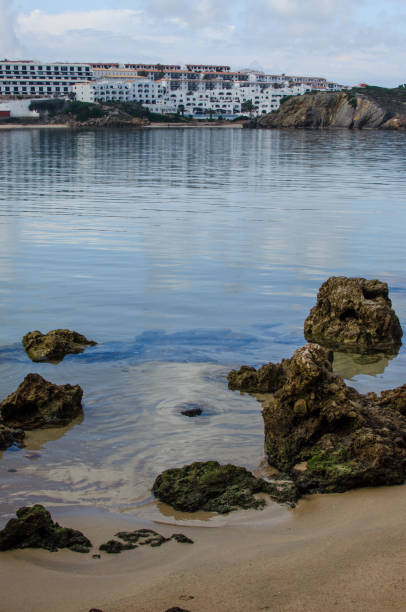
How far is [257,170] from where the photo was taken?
49.2 m

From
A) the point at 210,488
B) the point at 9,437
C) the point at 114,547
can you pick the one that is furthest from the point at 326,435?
the point at 9,437

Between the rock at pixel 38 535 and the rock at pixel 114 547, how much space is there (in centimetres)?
13

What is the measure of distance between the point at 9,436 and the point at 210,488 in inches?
108

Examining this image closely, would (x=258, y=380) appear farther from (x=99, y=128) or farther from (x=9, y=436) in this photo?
(x=99, y=128)

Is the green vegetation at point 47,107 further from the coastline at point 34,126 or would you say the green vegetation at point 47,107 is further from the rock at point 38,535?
the rock at point 38,535

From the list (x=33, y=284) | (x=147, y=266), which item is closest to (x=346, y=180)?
(x=147, y=266)

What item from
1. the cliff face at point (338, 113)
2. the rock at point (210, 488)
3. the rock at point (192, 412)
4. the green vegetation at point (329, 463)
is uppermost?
the cliff face at point (338, 113)

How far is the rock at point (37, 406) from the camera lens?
828 centimetres

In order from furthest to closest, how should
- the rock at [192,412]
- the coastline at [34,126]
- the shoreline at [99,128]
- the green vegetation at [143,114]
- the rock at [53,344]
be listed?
the green vegetation at [143,114] < the coastline at [34,126] < the shoreline at [99,128] < the rock at [53,344] < the rock at [192,412]

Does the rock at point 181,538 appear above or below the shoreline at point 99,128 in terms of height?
below

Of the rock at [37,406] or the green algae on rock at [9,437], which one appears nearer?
the green algae on rock at [9,437]

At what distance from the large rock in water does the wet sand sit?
5.53m

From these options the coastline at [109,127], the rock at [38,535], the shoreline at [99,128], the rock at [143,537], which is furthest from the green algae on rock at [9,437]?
the coastline at [109,127]

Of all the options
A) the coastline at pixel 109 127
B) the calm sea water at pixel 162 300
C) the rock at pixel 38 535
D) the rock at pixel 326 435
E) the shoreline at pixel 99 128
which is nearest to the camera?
the rock at pixel 38 535
